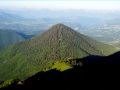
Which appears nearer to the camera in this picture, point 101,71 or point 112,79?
point 112,79

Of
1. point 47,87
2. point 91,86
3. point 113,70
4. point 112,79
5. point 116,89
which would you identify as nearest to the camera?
point 116,89

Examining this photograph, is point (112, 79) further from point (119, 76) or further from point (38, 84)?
point (38, 84)

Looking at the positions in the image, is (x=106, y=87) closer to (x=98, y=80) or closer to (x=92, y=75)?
(x=98, y=80)

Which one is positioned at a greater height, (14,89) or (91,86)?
(91,86)

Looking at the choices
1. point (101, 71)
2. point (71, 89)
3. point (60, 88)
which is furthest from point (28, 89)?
point (101, 71)

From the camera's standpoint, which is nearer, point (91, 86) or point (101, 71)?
point (91, 86)

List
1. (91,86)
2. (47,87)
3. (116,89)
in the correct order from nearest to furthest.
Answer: (116,89), (91,86), (47,87)


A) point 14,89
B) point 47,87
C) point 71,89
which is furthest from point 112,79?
point 14,89

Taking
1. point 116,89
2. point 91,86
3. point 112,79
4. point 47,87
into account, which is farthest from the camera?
point 47,87

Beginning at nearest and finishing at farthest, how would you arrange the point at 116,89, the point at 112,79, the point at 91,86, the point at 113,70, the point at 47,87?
the point at 116,89 → the point at 91,86 → the point at 112,79 → the point at 47,87 → the point at 113,70
